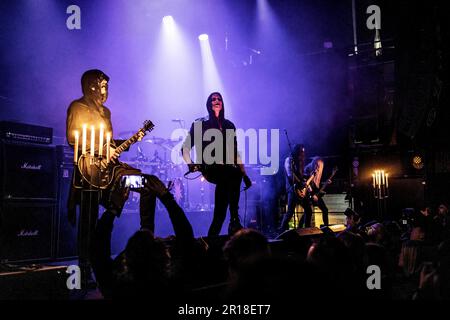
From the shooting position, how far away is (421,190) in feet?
49.5

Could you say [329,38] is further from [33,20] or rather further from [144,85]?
[33,20]

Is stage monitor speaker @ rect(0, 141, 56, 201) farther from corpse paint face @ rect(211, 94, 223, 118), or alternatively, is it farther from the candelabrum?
the candelabrum

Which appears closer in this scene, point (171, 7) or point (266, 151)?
point (171, 7)

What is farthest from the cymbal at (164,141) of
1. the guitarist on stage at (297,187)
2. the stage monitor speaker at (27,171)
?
the stage monitor speaker at (27,171)

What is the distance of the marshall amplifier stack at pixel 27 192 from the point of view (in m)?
5.89

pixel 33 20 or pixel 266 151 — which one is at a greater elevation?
pixel 33 20

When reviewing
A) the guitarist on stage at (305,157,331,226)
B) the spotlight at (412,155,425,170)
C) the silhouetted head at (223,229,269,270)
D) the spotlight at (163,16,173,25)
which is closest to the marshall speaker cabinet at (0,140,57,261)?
the silhouetted head at (223,229,269,270)

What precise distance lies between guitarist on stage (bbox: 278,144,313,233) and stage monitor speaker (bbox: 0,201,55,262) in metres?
4.68

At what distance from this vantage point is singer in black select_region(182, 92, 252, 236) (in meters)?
5.52

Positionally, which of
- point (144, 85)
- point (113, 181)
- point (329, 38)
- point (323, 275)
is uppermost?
point (329, 38)

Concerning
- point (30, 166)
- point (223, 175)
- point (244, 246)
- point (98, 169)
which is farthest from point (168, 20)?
point (244, 246)

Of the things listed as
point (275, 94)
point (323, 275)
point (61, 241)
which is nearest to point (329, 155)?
point (275, 94)

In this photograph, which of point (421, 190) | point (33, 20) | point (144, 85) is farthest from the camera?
point (421, 190)

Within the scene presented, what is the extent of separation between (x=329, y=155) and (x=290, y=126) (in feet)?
6.22
